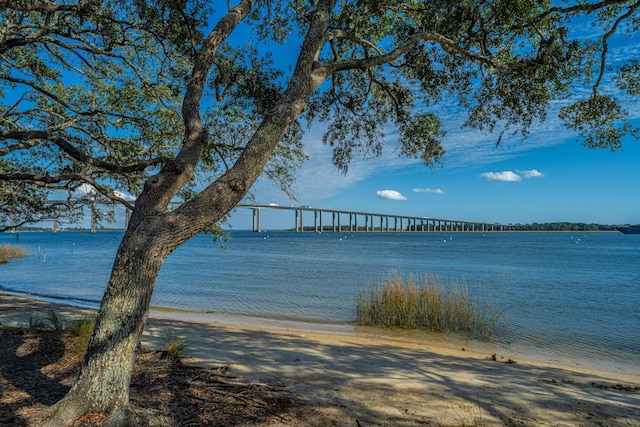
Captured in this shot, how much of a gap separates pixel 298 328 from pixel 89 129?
290 inches

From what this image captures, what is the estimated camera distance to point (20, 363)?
488cm

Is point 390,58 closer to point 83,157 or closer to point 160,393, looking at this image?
point 83,157

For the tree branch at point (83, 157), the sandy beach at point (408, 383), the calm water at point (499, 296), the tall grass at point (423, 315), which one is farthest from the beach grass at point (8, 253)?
the tree branch at point (83, 157)

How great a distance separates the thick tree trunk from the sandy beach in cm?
178

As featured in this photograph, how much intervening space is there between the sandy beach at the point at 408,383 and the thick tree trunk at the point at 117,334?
5.84 feet

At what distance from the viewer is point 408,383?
205 inches

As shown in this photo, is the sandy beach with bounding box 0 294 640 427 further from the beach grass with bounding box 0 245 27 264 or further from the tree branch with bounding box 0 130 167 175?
the beach grass with bounding box 0 245 27 264

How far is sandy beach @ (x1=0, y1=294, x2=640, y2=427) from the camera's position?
13.3 feet

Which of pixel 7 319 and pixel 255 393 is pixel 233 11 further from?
pixel 7 319

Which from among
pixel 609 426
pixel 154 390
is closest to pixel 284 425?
pixel 154 390

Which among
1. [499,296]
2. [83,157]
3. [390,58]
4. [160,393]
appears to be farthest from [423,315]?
[83,157]

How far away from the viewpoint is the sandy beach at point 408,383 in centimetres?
404

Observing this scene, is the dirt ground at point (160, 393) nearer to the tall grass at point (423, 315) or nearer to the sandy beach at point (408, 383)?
the sandy beach at point (408, 383)

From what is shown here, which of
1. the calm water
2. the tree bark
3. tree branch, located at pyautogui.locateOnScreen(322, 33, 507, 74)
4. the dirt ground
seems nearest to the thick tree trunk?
the tree bark
